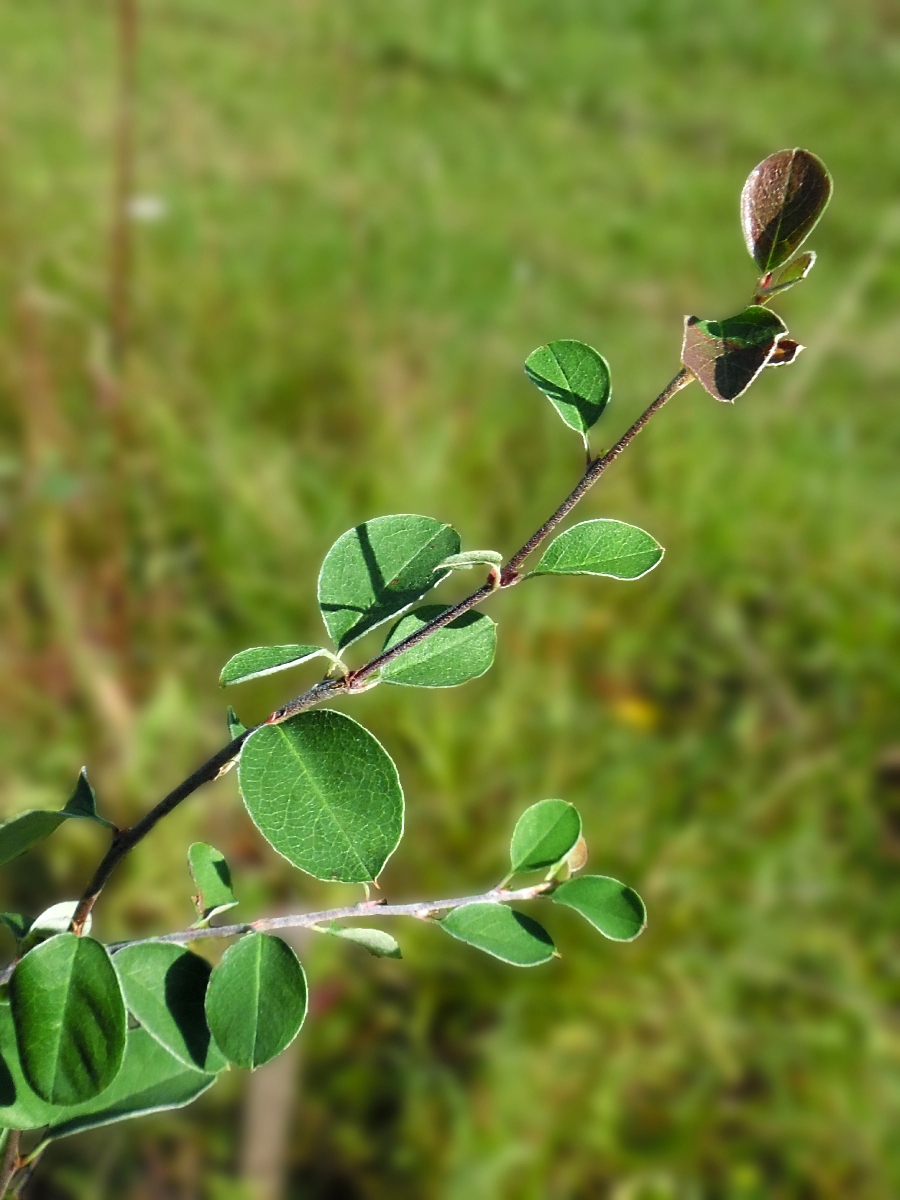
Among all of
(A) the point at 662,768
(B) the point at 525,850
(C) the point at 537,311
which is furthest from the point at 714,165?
(B) the point at 525,850

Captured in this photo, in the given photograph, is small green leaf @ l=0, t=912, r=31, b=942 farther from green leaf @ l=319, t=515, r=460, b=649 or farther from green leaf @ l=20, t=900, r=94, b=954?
green leaf @ l=319, t=515, r=460, b=649

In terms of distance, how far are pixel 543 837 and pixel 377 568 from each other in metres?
0.12

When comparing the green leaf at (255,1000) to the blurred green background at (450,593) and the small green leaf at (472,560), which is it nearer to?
the small green leaf at (472,560)

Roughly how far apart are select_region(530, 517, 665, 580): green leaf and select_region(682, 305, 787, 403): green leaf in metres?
0.06

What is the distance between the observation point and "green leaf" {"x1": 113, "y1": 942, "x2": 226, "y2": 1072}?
1.11 ft

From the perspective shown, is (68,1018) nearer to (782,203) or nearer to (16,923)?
(16,923)

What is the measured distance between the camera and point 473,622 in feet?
1.14

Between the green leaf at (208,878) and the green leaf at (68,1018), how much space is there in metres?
0.06

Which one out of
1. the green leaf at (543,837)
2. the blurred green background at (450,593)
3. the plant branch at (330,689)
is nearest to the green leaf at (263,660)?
the plant branch at (330,689)

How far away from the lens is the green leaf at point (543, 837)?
39 centimetres

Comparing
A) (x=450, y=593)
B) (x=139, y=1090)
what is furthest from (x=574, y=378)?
(x=450, y=593)

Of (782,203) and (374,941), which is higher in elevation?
(782,203)

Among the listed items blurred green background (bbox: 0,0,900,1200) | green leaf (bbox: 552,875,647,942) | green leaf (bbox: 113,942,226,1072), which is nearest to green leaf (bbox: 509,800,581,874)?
green leaf (bbox: 552,875,647,942)

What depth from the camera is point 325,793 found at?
310 millimetres
